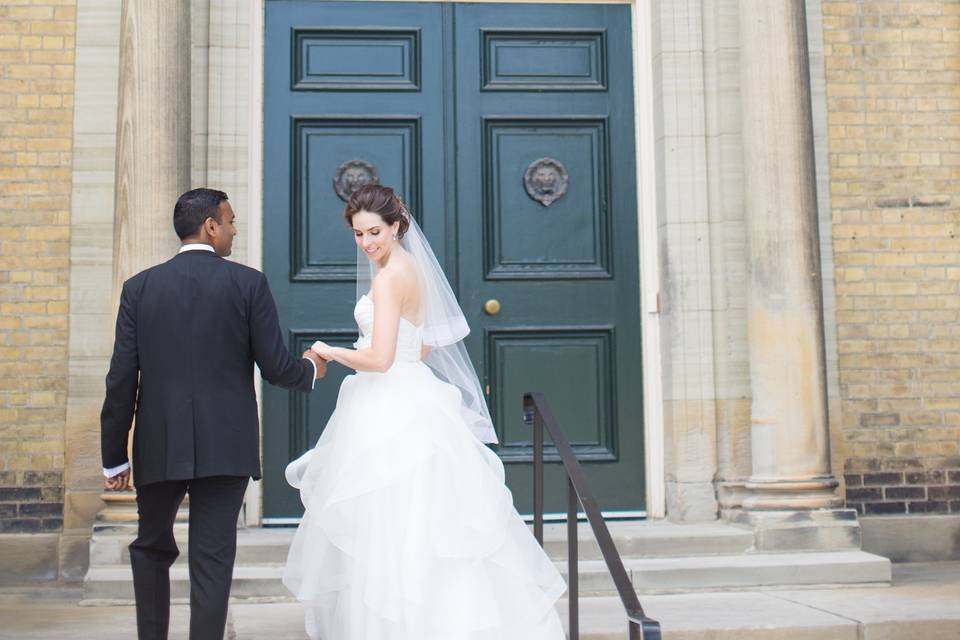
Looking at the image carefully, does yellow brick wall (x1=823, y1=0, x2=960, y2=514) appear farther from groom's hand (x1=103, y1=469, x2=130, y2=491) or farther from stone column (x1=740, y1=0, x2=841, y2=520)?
groom's hand (x1=103, y1=469, x2=130, y2=491)

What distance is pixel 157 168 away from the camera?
20.1 ft

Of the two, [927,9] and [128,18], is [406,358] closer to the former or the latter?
[128,18]

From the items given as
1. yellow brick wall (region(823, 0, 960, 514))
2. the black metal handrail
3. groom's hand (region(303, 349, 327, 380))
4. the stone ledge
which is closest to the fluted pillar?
groom's hand (region(303, 349, 327, 380))

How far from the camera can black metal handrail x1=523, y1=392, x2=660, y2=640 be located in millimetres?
3047

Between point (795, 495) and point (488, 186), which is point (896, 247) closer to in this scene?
point (795, 495)

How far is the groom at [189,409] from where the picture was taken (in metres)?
3.97

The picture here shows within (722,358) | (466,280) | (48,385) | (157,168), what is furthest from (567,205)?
(48,385)

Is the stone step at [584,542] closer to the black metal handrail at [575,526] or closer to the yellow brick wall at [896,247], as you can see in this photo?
the black metal handrail at [575,526]

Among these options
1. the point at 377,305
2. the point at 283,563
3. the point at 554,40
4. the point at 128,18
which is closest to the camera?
the point at 377,305

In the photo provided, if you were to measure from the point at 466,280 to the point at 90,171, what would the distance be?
2226 mm

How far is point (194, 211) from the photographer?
414cm

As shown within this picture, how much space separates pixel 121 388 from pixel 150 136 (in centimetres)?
248

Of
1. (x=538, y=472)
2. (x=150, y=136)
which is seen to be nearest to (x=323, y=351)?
(x=538, y=472)

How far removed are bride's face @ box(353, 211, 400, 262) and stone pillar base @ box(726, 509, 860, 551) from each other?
2685 mm
